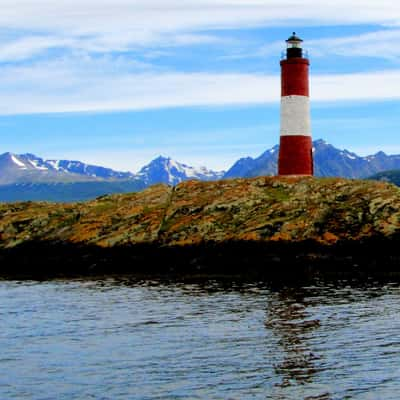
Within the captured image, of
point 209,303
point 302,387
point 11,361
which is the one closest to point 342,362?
point 302,387

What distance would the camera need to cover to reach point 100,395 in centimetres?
2512

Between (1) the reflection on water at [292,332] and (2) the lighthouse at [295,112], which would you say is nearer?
(1) the reflection on water at [292,332]

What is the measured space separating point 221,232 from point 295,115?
17654 mm

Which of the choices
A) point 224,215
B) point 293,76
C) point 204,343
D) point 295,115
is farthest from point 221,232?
point 204,343

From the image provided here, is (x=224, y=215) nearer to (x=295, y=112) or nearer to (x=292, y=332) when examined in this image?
(x=295, y=112)

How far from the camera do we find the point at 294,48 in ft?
256

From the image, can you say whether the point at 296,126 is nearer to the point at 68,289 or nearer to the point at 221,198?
the point at 221,198

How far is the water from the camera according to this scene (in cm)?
2597

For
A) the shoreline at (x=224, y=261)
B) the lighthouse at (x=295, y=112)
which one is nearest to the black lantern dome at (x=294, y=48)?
the lighthouse at (x=295, y=112)

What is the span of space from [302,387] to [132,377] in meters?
5.92

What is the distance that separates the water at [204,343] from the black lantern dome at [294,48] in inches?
1313

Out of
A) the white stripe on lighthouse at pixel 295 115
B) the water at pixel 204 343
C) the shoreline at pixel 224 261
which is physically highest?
the white stripe on lighthouse at pixel 295 115

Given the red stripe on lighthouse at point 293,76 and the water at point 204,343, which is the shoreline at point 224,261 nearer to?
the water at point 204,343

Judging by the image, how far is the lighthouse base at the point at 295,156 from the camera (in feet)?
256
